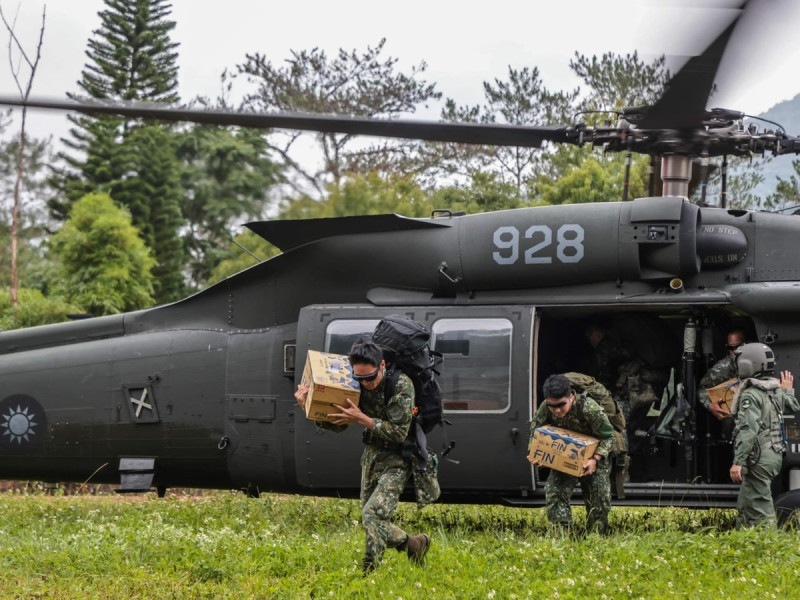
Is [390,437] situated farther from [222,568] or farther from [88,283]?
[88,283]

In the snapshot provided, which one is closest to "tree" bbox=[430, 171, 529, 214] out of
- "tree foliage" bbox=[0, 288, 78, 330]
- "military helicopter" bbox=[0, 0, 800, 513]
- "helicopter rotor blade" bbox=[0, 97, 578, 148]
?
"tree foliage" bbox=[0, 288, 78, 330]

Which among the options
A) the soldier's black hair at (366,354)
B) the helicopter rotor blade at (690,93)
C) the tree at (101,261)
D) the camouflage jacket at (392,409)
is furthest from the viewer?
the tree at (101,261)

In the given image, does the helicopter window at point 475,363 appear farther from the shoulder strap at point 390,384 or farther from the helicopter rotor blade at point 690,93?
the helicopter rotor blade at point 690,93

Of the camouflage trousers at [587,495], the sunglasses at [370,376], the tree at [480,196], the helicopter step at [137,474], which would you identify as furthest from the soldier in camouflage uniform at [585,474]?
the tree at [480,196]

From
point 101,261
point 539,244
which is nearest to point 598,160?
point 101,261

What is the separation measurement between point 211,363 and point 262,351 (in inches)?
18.1

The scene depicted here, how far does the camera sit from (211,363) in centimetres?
894

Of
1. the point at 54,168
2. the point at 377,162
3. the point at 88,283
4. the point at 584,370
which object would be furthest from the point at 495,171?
the point at 584,370

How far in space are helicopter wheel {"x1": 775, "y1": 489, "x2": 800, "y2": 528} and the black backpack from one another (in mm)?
2867

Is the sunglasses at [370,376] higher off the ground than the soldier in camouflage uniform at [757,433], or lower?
higher

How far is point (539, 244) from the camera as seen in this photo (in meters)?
8.35

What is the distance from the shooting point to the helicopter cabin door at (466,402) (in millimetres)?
8062

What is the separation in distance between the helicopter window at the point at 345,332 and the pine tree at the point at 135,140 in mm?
22791

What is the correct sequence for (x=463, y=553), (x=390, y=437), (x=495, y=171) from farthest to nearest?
(x=495, y=171) < (x=463, y=553) < (x=390, y=437)
